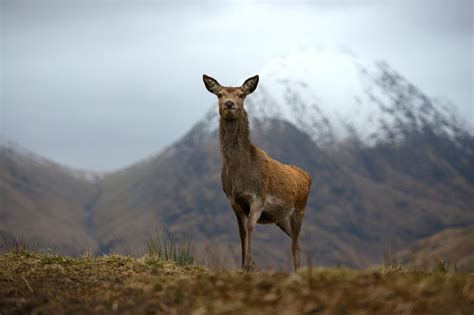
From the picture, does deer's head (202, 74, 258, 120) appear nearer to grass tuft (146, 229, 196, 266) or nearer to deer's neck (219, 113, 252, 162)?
deer's neck (219, 113, 252, 162)

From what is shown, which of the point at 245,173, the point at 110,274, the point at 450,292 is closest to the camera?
the point at 450,292

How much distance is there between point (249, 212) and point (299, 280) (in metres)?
6.39

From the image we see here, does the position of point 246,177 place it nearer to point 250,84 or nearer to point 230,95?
point 230,95

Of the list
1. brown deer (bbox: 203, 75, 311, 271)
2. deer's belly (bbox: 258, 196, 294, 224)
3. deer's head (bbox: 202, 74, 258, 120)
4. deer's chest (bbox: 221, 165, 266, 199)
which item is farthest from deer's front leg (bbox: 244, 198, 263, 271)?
deer's head (bbox: 202, 74, 258, 120)

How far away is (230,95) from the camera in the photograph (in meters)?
14.9

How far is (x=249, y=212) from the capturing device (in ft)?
48.0

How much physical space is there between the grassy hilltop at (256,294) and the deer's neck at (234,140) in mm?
5108

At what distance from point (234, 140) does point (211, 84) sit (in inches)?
60.4

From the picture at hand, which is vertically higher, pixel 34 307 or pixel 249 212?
pixel 249 212

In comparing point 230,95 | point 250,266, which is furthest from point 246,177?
point 250,266

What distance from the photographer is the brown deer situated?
47.4 ft

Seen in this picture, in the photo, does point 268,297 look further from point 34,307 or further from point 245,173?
point 245,173

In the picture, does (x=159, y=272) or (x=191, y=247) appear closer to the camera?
(x=159, y=272)

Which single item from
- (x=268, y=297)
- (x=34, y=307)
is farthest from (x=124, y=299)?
(x=268, y=297)
